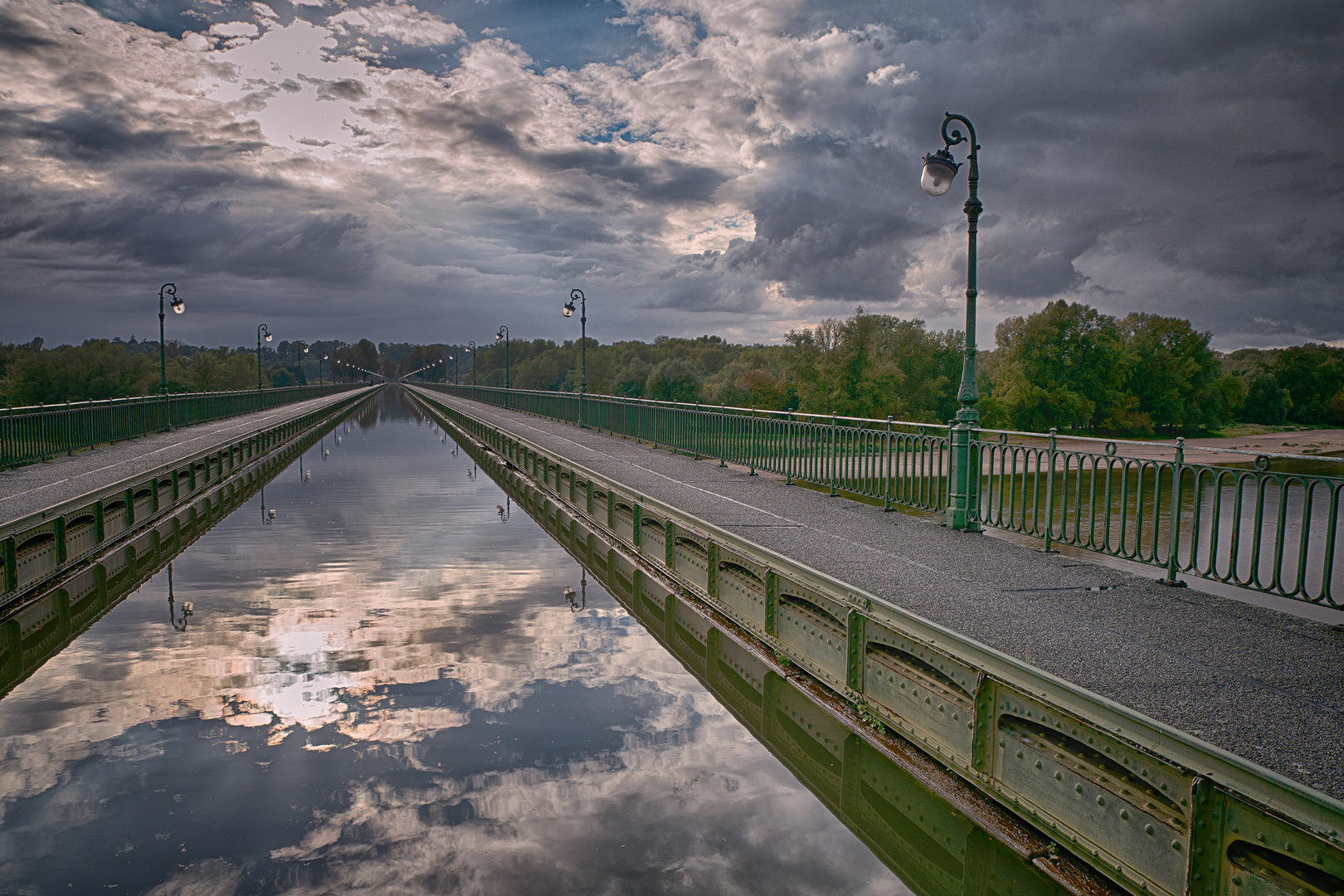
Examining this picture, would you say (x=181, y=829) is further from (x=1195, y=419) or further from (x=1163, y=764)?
(x=1195, y=419)

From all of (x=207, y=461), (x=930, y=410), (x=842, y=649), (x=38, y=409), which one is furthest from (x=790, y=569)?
(x=930, y=410)

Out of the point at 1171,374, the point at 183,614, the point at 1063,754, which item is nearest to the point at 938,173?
the point at 1063,754

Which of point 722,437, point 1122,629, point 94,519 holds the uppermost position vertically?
point 722,437

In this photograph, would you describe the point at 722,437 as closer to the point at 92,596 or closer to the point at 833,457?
the point at 833,457

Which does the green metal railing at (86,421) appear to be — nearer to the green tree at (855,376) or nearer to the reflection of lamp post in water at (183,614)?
the reflection of lamp post in water at (183,614)

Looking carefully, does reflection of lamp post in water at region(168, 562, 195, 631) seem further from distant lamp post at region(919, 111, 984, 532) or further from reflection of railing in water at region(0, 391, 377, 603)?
distant lamp post at region(919, 111, 984, 532)

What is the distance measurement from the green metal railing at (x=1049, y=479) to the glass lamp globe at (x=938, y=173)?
10.5 feet

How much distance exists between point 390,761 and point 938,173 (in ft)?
31.7

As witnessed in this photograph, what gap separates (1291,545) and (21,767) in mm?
23207

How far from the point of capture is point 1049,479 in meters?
8.27

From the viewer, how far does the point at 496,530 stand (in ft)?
58.8

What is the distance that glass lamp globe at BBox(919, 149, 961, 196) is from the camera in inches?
437

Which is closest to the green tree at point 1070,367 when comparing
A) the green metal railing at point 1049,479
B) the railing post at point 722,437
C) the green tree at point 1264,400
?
the green tree at point 1264,400

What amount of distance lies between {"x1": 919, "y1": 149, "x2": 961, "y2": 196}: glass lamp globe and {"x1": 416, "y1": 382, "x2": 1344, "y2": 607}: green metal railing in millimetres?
3196
